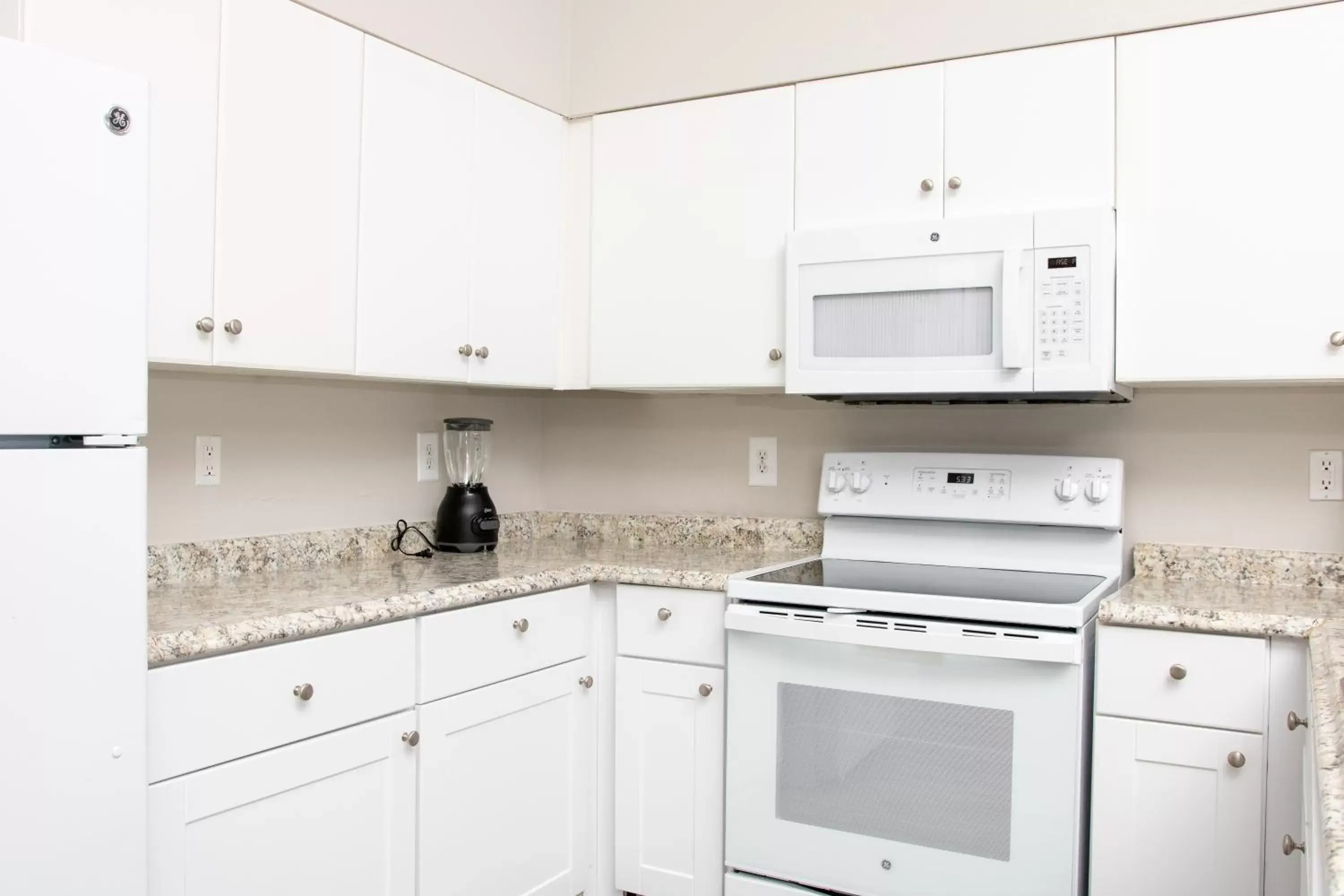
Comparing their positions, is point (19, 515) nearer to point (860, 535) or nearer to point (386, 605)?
point (386, 605)

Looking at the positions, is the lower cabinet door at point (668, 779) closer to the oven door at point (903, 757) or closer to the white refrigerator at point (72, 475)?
the oven door at point (903, 757)

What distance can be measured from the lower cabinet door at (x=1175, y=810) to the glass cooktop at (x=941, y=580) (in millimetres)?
280

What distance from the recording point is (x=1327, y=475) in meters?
2.26

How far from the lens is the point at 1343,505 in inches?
88.5

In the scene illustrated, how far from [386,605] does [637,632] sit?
2.18 ft

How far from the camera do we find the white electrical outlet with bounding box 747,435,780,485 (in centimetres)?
284

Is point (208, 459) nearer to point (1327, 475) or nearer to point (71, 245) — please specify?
point (71, 245)

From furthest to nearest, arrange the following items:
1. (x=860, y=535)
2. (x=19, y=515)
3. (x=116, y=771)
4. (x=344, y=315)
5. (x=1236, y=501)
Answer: (x=860, y=535) < (x=1236, y=501) < (x=344, y=315) < (x=116, y=771) < (x=19, y=515)

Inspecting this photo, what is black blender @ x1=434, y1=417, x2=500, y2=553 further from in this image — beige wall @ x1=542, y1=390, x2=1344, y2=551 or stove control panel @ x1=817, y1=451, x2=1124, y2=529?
stove control panel @ x1=817, y1=451, x2=1124, y2=529

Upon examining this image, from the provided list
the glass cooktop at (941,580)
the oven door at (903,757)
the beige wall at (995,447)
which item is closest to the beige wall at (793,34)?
the beige wall at (995,447)

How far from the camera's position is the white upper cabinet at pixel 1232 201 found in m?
1.99

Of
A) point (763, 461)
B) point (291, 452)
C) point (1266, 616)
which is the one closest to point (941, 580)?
point (1266, 616)

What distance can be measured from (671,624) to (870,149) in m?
1.13

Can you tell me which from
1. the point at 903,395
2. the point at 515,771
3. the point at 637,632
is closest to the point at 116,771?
the point at 515,771
